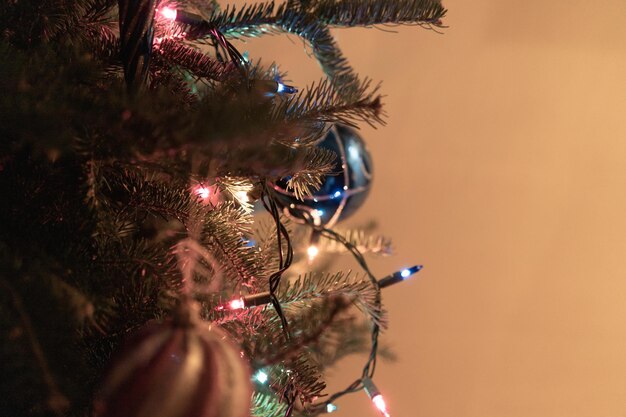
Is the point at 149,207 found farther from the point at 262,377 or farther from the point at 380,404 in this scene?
the point at 380,404

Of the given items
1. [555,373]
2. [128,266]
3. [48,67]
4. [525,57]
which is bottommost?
[555,373]

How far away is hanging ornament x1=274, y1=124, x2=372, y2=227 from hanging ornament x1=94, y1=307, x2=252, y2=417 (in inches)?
11.2

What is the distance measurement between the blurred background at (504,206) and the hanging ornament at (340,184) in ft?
1.12

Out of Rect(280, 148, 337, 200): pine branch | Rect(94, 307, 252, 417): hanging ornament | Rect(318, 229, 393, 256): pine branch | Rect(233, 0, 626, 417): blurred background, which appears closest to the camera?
Rect(94, 307, 252, 417): hanging ornament

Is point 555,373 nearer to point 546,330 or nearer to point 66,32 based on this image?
point 546,330

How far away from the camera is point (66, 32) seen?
0.35 meters

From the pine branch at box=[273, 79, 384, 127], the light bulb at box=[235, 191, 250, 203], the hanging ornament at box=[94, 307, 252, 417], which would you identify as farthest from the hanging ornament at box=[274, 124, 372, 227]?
the hanging ornament at box=[94, 307, 252, 417]

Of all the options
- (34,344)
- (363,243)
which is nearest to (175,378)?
(34,344)

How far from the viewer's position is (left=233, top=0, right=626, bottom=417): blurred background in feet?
2.59

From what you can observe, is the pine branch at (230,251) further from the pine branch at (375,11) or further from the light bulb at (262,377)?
the pine branch at (375,11)

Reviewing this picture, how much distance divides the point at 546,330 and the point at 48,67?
2.67 ft

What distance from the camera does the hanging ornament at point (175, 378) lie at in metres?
0.20

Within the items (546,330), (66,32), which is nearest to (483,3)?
(546,330)

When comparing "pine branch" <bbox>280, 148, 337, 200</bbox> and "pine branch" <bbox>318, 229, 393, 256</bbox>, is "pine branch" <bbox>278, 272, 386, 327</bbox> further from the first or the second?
"pine branch" <bbox>318, 229, 393, 256</bbox>
